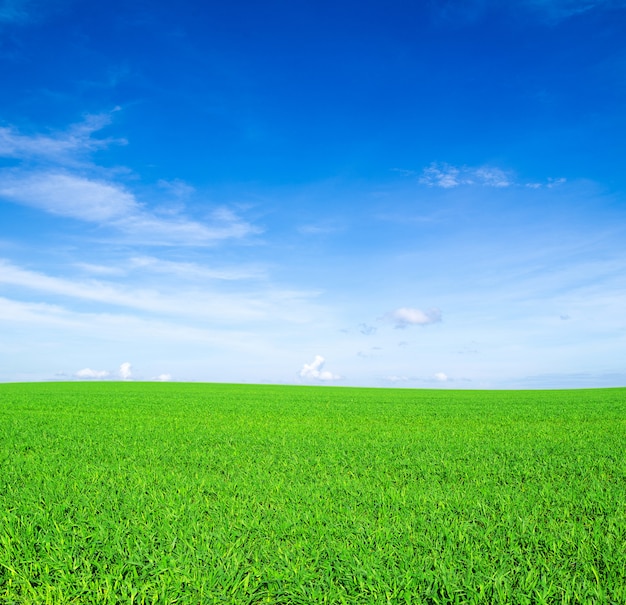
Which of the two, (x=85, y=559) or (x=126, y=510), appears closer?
(x=85, y=559)

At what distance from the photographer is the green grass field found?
395 cm

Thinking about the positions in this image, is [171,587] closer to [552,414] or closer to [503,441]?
[503,441]

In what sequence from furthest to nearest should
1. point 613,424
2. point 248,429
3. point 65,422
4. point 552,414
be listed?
point 552,414
point 613,424
point 65,422
point 248,429

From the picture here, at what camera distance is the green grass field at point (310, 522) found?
3.95m

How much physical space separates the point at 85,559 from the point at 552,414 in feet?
61.6

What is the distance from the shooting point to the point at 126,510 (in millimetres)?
5656

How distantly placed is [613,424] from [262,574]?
1573 centimetres

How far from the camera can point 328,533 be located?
4.91 metres

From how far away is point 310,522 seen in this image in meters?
5.21

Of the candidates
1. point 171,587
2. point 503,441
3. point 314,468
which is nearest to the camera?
point 171,587

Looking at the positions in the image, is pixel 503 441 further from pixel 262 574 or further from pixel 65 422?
pixel 65 422

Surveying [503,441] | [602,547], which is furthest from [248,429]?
[602,547]

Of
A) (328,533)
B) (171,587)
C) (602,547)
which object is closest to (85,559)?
(171,587)

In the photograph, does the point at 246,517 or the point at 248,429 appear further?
the point at 248,429
